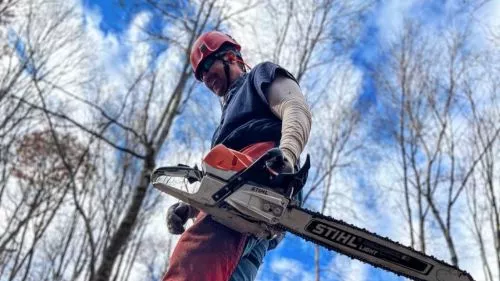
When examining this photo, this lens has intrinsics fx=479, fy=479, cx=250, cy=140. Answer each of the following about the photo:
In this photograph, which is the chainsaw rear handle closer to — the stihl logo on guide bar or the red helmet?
the stihl logo on guide bar

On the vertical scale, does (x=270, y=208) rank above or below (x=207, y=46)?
below

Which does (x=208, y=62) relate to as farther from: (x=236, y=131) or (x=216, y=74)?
(x=236, y=131)

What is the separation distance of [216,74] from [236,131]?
1.54ft

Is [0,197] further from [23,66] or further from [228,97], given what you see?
[228,97]

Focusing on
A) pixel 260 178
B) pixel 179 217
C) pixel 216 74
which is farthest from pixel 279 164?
pixel 216 74

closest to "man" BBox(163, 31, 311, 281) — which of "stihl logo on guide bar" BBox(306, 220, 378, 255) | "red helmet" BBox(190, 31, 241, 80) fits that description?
"red helmet" BBox(190, 31, 241, 80)

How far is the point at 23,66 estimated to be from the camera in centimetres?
988

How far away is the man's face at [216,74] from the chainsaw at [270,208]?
2.11 feet

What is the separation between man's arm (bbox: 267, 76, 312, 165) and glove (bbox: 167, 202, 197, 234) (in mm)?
583

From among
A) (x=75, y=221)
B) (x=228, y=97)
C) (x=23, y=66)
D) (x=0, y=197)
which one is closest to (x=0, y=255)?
(x=0, y=197)

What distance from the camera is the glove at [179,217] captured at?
6.79 ft

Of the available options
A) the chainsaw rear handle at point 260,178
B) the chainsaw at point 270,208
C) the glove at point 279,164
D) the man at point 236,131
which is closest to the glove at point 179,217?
the man at point 236,131

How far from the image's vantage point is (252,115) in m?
1.96

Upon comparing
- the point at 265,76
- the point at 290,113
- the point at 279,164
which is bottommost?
the point at 279,164
